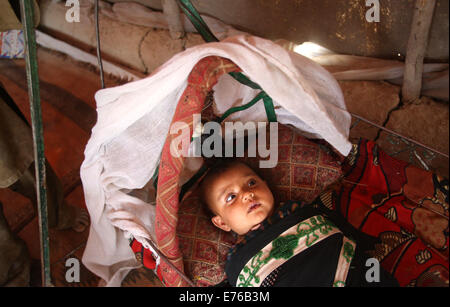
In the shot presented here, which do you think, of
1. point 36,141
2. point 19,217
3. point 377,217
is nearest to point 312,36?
point 377,217

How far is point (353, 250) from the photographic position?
3.87 ft

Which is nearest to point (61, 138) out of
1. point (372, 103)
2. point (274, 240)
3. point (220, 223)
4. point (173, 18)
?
point (173, 18)

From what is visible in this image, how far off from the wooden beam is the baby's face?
106 centimetres

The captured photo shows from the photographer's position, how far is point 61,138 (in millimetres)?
2418

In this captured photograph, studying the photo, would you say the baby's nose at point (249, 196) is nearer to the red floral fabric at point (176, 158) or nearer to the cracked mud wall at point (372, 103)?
the red floral fabric at point (176, 158)

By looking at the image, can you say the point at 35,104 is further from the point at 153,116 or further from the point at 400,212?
the point at 400,212

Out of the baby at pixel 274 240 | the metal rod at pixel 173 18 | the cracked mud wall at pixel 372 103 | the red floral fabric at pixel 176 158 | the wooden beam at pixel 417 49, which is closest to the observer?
the red floral fabric at pixel 176 158

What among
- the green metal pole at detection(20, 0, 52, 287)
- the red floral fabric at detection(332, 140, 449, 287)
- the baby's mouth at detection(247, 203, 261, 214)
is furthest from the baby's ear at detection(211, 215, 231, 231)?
the green metal pole at detection(20, 0, 52, 287)

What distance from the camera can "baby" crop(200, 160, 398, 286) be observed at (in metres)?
1.13

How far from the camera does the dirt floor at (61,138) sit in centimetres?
177

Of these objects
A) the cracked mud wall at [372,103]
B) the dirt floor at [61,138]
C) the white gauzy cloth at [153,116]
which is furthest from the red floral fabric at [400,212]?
the dirt floor at [61,138]

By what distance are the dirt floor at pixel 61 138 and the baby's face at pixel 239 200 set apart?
0.66 metres
